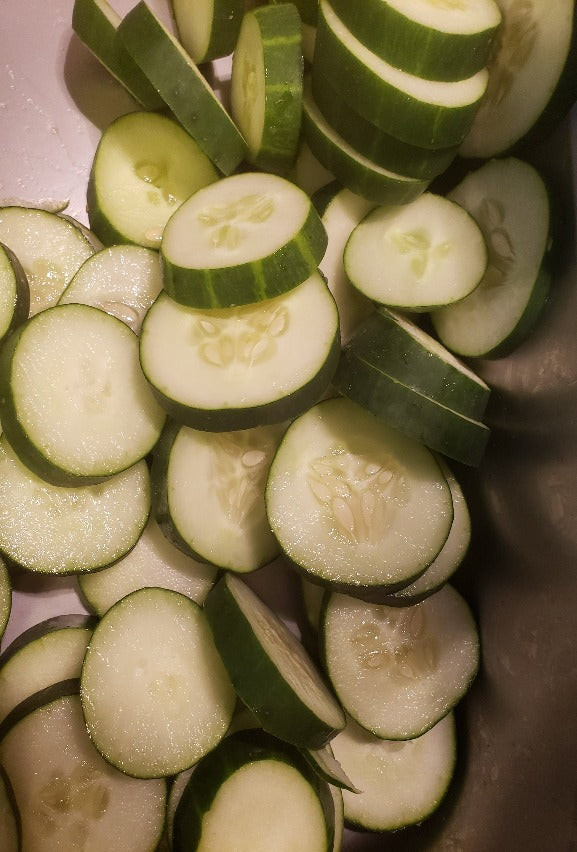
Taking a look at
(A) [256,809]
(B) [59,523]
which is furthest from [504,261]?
(A) [256,809]

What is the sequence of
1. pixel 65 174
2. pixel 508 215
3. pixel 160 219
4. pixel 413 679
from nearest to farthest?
pixel 508 215 < pixel 413 679 < pixel 160 219 < pixel 65 174

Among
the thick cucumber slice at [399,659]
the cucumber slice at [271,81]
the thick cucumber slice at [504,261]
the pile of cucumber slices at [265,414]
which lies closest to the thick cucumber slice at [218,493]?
the pile of cucumber slices at [265,414]

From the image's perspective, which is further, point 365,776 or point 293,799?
point 365,776

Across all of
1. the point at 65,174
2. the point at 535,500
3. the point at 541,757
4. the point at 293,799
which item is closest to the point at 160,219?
the point at 65,174

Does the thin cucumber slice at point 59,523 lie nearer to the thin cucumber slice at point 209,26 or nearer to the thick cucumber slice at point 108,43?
the thick cucumber slice at point 108,43

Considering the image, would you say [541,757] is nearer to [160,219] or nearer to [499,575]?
[499,575]

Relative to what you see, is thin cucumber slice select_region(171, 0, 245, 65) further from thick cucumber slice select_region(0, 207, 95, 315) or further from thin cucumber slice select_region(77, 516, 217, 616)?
thin cucumber slice select_region(77, 516, 217, 616)
